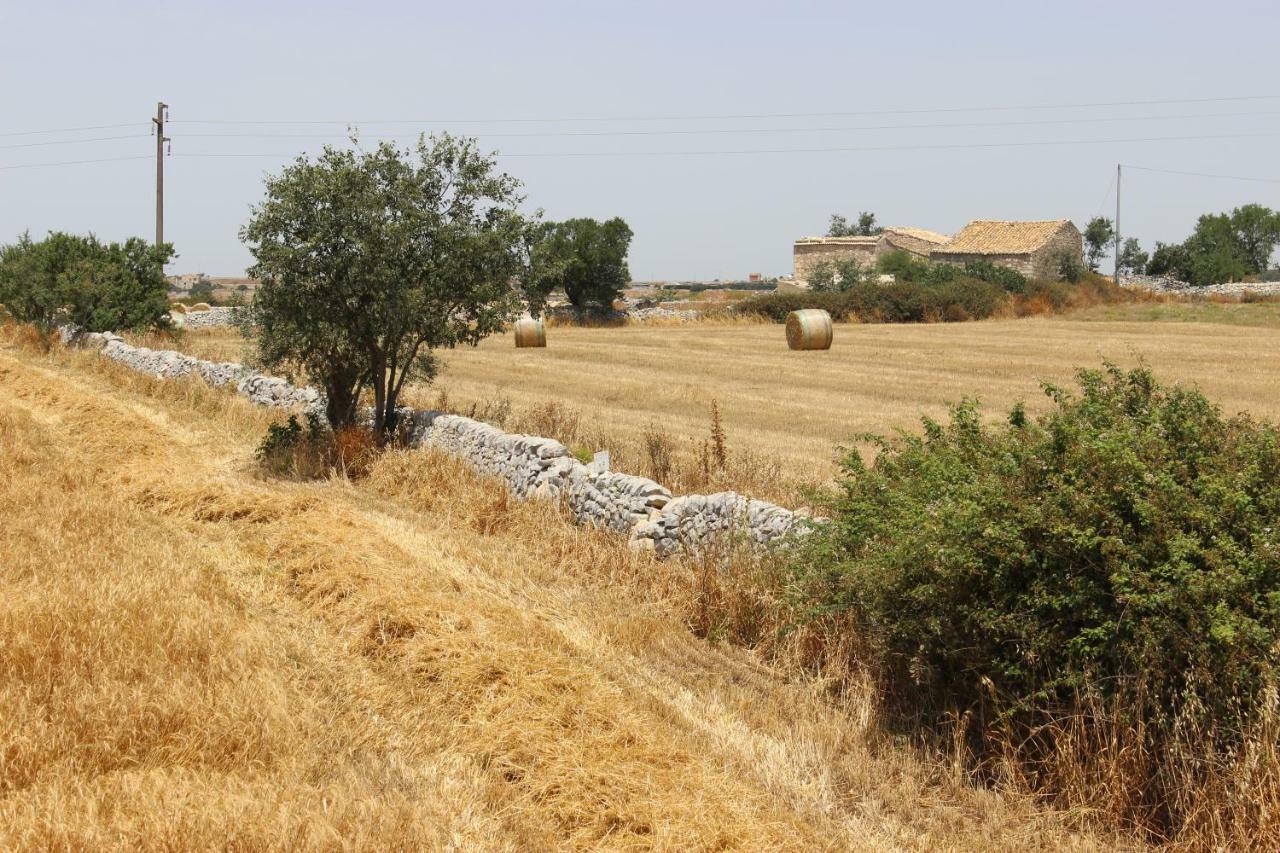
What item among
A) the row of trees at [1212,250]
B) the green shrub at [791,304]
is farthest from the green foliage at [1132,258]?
the green shrub at [791,304]

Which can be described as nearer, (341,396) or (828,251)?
(341,396)

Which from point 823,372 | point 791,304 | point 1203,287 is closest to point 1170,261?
point 1203,287

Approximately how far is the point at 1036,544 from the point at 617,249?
52.7 m

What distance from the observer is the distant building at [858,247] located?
3273 inches

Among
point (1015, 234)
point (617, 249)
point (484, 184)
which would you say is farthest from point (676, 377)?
→ point (1015, 234)

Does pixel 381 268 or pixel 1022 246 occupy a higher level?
pixel 1022 246

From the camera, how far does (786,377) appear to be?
3061 cm

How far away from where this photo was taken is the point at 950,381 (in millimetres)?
29156

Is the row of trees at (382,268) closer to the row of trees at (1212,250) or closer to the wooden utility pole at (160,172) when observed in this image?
the wooden utility pole at (160,172)

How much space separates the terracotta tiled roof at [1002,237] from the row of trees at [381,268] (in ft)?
201

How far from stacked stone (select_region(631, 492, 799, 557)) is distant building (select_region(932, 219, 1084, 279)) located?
64.9 metres

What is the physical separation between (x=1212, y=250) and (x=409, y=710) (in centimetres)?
11160

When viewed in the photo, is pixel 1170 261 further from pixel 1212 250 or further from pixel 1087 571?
pixel 1087 571

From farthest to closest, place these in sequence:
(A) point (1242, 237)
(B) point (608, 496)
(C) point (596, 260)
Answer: (A) point (1242, 237) < (C) point (596, 260) < (B) point (608, 496)
